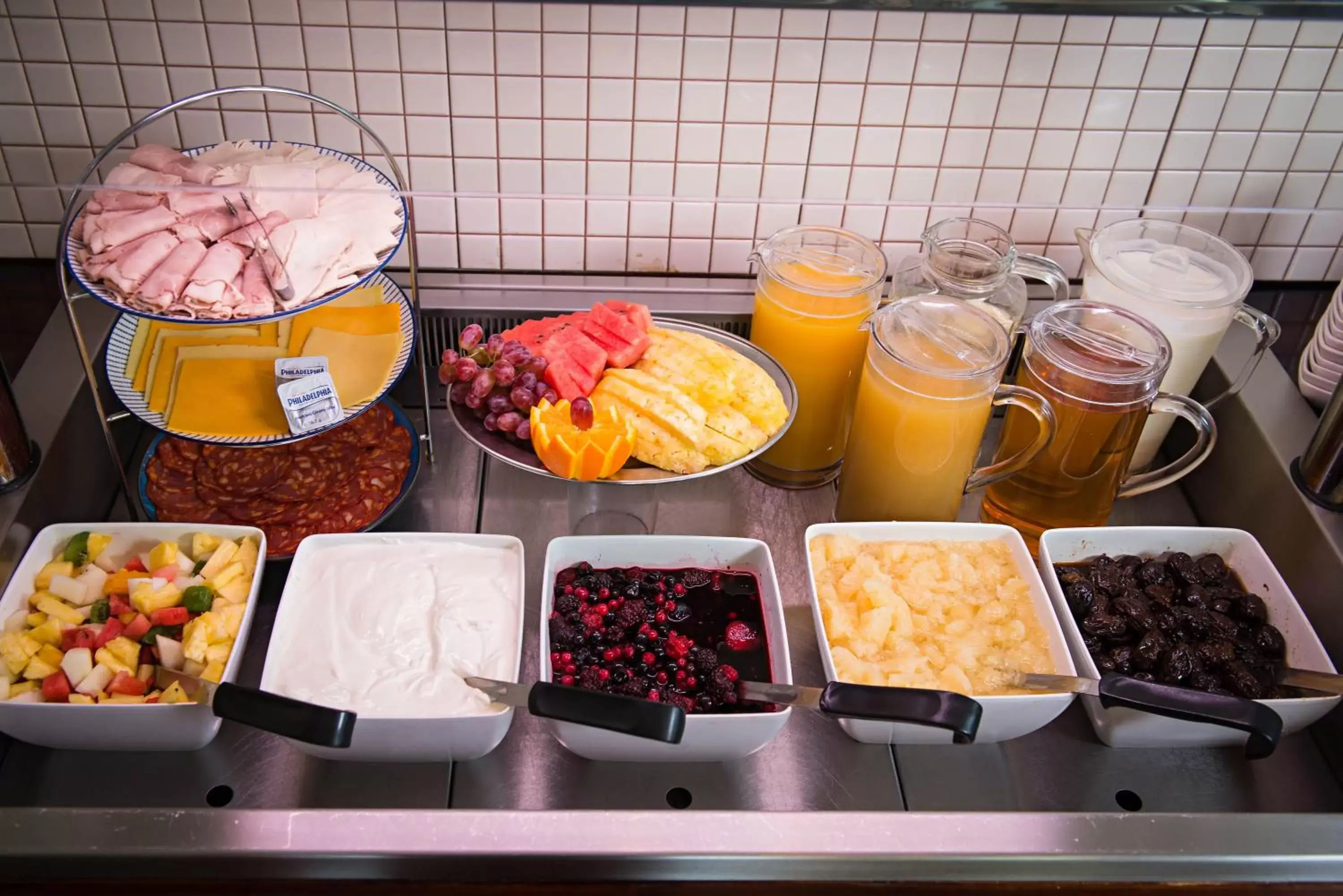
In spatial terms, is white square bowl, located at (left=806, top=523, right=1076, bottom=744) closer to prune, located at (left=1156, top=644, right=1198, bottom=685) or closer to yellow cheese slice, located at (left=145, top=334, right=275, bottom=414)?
prune, located at (left=1156, top=644, right=1198, bottom=685)

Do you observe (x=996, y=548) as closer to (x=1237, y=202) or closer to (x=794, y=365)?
(x=794, y=365)

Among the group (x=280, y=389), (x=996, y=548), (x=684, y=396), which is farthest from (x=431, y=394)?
(x=996, y=548)

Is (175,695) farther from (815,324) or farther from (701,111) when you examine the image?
(701,111)

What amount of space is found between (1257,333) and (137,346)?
1.48 metres

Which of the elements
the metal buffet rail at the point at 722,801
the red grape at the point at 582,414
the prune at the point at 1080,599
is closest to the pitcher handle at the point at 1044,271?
the metal buffet rail at the point at 722,801

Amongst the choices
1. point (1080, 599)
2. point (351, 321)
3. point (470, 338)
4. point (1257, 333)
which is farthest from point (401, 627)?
point (1257, 333)

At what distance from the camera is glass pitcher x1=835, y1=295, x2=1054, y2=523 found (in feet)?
4.06

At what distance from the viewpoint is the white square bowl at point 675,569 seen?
1.05 metres

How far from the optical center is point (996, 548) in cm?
129

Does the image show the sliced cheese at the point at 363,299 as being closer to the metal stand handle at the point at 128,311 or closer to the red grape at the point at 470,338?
the metal stand handle at the point at 128,311

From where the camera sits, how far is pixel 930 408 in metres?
1.24

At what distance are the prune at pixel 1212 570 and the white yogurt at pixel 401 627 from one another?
817 millimetres

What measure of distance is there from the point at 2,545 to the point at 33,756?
0.23 meters

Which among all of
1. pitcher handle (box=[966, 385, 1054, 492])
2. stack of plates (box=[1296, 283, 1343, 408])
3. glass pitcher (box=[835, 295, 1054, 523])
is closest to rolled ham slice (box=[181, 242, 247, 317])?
glass pitcher (box=[835, 295, 1054, 523])
